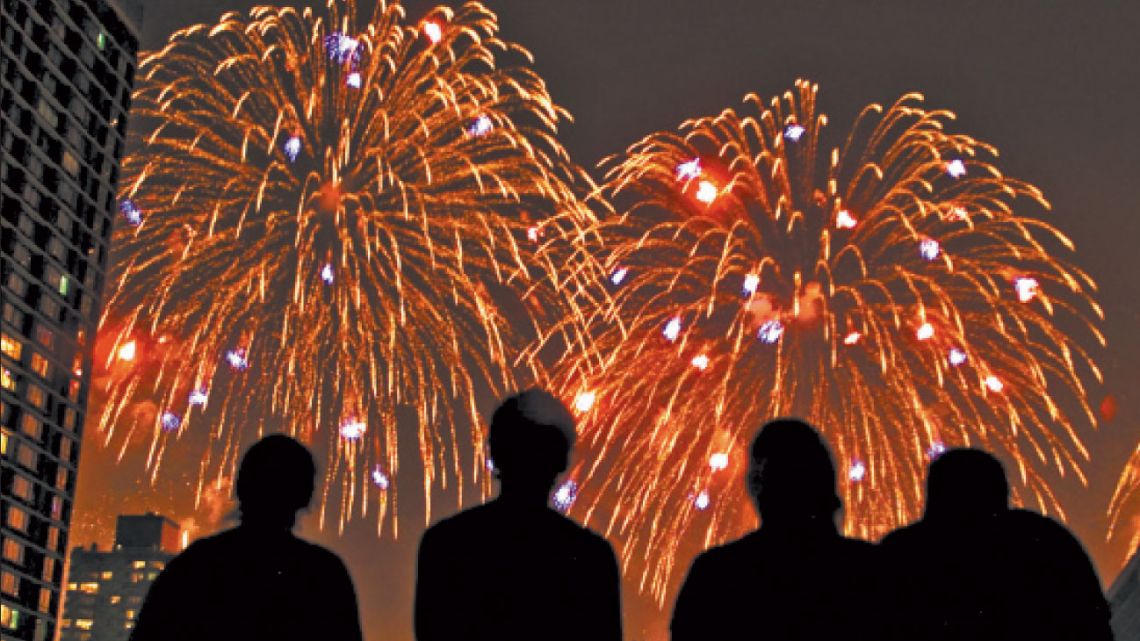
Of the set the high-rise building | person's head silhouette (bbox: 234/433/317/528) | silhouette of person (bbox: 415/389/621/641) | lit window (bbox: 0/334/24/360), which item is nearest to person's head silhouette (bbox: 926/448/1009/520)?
silhouette of person (bbox: 415/389/621/641)

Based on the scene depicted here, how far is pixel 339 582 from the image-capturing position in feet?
22.5

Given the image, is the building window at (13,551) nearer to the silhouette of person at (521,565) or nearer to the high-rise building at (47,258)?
the high-rise building at (47,258)

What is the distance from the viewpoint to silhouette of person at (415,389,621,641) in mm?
6754

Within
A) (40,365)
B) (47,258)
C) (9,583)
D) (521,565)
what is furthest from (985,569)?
(47,258)

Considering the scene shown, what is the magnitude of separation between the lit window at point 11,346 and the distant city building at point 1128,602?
10944cm

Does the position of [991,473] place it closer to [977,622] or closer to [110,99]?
[977,622]

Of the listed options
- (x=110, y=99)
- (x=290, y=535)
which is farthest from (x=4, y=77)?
(x=290, y=535)

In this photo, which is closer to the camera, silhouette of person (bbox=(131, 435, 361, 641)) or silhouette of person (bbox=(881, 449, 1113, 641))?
silhouette of person (bbox=(131, 435, 361, 641))

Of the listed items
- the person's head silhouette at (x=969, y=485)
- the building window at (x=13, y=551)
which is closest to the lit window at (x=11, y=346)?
the building window at (x=13, y=551)

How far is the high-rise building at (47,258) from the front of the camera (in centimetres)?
14850

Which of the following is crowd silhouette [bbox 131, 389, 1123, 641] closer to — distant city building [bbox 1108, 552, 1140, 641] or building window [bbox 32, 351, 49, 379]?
distant city building [bbox 1108, 552, 1140, 641]

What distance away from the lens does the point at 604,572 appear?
681 cm

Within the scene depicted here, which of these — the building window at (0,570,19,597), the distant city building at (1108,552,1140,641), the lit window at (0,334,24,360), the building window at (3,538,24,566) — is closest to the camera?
the distant city building at (1108,552,1140,641)

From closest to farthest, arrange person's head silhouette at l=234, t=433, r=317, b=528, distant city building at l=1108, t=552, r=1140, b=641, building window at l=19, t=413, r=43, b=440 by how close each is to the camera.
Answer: person's head silhouette at l=234, t=433, r=317, b=528 < distant city building at l=1108, t=552, r=1140, b=641 < building window at l=19, t=413, r=43, b=440
